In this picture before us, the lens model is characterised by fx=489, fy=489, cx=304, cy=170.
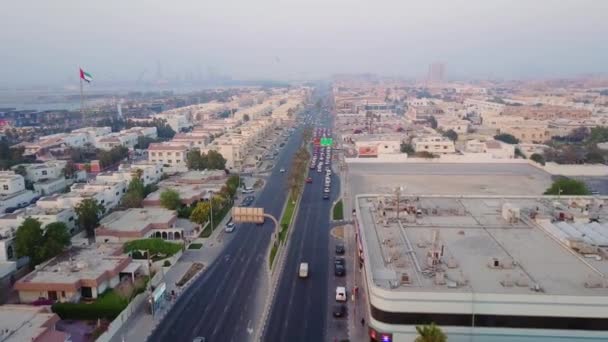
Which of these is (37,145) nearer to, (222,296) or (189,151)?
(189,151)

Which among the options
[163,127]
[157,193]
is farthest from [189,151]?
[163,127]

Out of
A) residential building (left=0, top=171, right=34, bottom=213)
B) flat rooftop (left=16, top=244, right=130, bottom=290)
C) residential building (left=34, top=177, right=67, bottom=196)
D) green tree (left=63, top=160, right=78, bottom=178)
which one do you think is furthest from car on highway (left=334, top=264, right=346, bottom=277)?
green tree (left=63, top=160, right=78, bottom=178)

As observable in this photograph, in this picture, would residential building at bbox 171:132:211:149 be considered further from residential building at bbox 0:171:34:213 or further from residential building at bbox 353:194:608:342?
residential building at bbox 353:194:608:342

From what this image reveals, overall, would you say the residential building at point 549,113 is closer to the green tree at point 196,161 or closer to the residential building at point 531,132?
the residential building at point 531,132

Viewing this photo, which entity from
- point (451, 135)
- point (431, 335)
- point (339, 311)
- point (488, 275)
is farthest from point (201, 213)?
point (451, 135)

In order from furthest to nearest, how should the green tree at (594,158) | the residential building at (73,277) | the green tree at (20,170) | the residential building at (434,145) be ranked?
1. the residential building at (434,145)
2. the green tree at (594,158)
3. the green tree at (20,170)
4. the residential building at (73,277)

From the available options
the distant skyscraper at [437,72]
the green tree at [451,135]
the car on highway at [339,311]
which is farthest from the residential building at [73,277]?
the distant skyscraper at [437,72]

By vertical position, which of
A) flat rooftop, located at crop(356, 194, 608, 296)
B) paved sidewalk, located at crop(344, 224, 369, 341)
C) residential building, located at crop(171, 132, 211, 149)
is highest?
flat rooftop, located at crop(356, 194, 608, 296)
